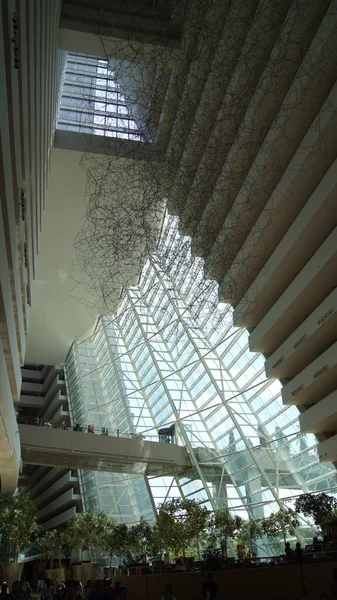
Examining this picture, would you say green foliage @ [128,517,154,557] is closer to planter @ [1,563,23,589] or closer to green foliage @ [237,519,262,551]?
green foliage @ [237,519,262,551]

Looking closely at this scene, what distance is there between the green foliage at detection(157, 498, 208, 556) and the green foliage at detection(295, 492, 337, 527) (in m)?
6.25

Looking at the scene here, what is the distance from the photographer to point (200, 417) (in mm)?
30750

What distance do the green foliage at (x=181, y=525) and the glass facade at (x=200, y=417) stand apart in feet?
11.5

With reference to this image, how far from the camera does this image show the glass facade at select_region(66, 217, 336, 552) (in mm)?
24375

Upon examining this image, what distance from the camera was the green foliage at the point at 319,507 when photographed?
17.8 m

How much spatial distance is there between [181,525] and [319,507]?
759cm

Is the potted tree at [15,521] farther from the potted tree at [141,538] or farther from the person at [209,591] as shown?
the person at [209,591]

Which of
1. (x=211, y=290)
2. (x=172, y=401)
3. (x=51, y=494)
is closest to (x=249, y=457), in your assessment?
(x=172, y=401)

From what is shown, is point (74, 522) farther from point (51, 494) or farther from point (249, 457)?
point (51, 494)

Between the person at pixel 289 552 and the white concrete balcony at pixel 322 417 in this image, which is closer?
the person at pixel 289 552

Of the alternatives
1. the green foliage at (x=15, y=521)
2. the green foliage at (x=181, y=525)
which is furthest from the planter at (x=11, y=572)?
the green foliage at (x=181, y=525)

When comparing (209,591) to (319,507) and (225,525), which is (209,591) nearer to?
(319,507)

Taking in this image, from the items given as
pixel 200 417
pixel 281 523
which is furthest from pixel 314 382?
pixel 200 417

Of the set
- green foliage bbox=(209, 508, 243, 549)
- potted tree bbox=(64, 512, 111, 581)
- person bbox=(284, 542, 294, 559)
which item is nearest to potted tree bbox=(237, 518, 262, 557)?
green foliage bbox=(209, 508, 243, 549)
